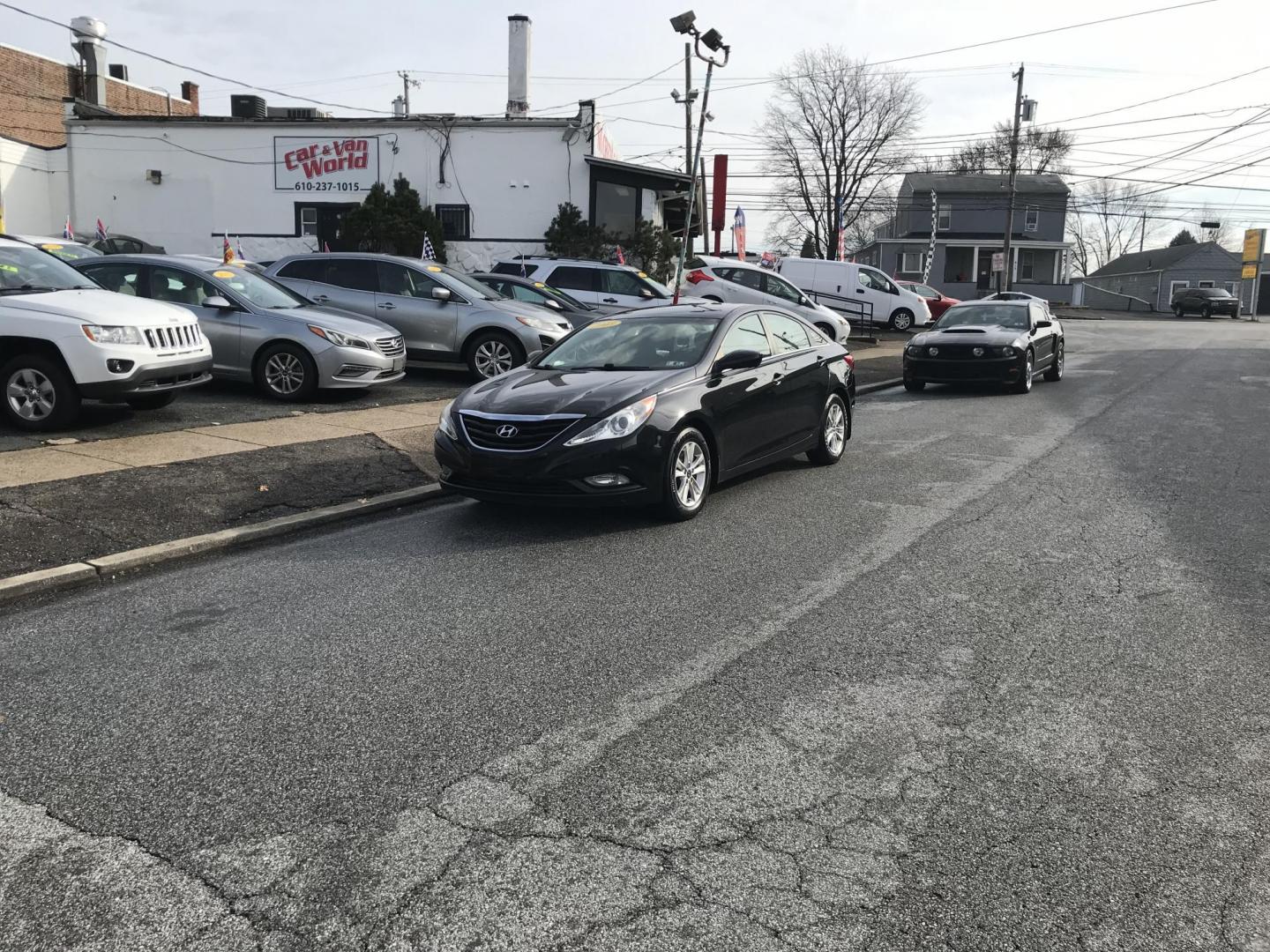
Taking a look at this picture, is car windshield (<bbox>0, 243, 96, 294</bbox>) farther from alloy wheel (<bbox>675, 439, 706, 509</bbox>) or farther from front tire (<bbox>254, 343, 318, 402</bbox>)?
alloy wheel (<bbox>675, 439, 706, 509</bbox>)

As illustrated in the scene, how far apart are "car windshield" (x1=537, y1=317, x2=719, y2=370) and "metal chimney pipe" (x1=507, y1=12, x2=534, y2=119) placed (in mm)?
26017

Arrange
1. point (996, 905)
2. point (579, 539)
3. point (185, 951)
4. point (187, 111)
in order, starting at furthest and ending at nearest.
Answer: point (187, 111) < point (579, 539) < point (996, 905) < point (185, 951)

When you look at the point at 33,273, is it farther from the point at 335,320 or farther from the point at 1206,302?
the point at 1206,302

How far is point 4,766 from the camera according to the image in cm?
384

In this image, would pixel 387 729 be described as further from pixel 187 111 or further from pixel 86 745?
A: pixel 187 111

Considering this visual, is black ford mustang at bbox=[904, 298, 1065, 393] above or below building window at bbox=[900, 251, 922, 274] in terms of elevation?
below

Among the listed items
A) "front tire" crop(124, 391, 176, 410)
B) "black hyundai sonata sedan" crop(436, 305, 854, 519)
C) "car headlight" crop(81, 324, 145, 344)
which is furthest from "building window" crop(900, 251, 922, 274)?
"car headlight" crop(81, 324, 145, 344)

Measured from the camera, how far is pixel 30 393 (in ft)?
31.4

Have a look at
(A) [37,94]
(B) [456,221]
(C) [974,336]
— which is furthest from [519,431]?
(A) [37,94]

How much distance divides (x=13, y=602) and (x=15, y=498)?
1732mm

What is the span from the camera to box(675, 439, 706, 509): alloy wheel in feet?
25.1

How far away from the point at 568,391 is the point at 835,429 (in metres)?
3.44

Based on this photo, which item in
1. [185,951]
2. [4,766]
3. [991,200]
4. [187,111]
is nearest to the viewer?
[185,951]

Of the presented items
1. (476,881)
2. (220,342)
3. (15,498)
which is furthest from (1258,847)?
(220,342)
